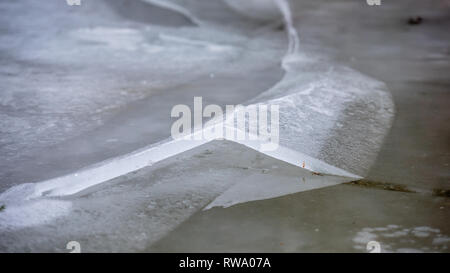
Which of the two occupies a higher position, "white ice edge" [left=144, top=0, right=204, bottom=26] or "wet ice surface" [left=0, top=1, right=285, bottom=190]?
"white ice edge" [left=144, top=0, right=204, bottom=26]

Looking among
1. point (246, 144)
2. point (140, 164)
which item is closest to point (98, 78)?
point (140, 164)

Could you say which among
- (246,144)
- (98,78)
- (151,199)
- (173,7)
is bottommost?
(151,199)

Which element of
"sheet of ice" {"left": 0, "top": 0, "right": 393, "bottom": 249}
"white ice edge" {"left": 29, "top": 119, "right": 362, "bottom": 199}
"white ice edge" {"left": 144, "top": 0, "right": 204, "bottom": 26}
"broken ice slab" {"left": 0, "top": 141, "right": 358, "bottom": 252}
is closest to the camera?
"broken ice slab" {"left": 0, "top": 141, "right": 358, "bottom": 252}

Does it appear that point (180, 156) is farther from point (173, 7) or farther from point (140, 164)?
point (173, 7)

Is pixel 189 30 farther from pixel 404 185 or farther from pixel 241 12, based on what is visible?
pixel 404 185

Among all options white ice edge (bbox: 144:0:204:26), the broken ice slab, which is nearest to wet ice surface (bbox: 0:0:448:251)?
the broken ice slab

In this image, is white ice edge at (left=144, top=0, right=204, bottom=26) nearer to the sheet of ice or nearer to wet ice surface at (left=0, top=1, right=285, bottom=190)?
wet ice surface at (left=0, top=1, right=285, bottom=190)

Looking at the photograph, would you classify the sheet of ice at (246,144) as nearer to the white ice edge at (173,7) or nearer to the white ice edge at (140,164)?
the white ice edge at (140,164)

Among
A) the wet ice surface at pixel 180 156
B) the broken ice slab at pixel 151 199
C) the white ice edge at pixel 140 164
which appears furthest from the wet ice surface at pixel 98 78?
the broken ice slab at pixel 151 199

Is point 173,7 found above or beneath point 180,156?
above

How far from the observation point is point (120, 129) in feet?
10.4

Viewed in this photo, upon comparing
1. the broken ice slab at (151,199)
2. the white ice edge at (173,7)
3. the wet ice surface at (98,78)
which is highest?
the white ice edge at (173,7)
